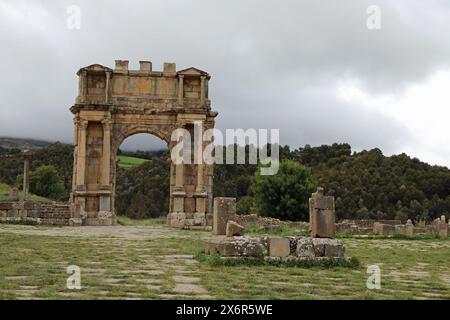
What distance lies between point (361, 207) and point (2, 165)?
4658 centimetres

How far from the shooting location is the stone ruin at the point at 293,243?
11.1m

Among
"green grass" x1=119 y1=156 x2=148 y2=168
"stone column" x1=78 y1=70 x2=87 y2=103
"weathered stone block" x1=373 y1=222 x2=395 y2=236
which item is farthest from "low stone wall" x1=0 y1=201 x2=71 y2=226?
"green grass" x1=119 y1=156 x2=148 y2=168

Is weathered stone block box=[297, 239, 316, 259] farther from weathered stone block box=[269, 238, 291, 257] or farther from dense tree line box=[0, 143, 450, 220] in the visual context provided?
dense tree line box=[0, 143, 450, 220]

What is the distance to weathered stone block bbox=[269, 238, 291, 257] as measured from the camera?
36.8ft

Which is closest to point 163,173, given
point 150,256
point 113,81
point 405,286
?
point 113,81

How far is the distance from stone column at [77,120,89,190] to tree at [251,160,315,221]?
772 inches

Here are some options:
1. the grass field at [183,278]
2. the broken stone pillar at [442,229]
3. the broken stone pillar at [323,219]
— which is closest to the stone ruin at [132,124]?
the broken stone pillar at [442,229]

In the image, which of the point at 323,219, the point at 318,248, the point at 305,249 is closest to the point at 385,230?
the point at 323,219

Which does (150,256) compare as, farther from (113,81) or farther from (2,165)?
(2,165)

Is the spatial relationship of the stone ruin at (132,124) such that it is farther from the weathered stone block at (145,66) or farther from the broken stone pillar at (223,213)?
the broken stone pillar at (223,213)

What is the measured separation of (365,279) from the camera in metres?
9.22

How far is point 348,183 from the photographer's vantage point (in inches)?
2302

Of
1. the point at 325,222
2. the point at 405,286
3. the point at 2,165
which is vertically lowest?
the point at 405,286

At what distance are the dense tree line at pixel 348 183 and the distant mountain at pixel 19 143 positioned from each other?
26.7m
